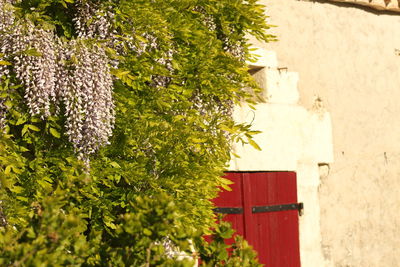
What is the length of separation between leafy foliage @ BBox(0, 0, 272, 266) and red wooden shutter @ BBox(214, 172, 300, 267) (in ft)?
3.51

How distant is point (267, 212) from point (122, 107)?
2.25 meters

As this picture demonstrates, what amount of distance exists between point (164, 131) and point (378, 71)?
3624 mm

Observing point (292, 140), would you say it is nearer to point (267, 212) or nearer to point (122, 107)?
point (267, 212)

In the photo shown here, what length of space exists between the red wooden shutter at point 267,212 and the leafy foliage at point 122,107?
1069 mm

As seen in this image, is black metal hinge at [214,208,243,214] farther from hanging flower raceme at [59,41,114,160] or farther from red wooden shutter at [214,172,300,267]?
hanging flower raceme at [59,41,114,160]

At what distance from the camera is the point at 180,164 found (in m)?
4.53

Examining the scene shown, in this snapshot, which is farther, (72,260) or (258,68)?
(258,68)

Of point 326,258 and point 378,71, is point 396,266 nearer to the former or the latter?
point 326,258

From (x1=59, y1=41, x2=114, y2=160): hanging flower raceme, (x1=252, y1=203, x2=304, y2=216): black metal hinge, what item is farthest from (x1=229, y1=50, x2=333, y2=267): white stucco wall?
(x1=59, y1=41, x2=114, y2=160): hanging flower raceme

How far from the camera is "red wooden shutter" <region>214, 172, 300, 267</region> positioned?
5891mm

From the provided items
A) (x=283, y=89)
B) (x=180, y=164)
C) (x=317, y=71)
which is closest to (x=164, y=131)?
(x=180, y=164)

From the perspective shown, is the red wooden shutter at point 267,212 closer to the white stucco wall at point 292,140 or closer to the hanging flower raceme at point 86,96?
the white stucco wall at point 292,140

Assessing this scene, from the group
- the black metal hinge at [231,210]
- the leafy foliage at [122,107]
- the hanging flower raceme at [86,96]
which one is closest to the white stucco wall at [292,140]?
the black metal hinge at [231,210]

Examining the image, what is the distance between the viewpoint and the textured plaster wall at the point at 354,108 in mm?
6645
